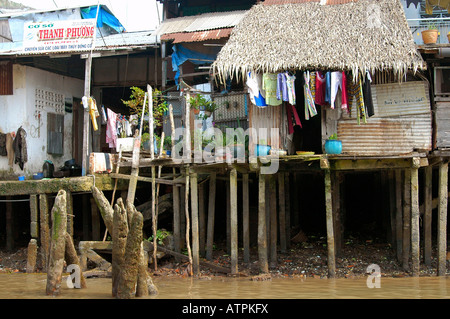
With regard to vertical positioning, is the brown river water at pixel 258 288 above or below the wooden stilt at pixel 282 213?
below

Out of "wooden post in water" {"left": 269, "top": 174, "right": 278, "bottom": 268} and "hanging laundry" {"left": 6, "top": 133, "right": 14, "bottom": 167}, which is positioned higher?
"hanging laundry" {"left": 6, "top": 133, "right": 14, "bottom": 167}

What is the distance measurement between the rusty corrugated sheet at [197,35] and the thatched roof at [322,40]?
77cm

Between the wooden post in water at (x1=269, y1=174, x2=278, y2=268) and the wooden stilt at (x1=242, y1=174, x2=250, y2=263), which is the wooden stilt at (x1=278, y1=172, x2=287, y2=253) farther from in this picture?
the wooden stilt at (x1=242, y1=174, x2=250, y2=263)

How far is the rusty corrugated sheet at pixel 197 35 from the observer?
53.0 ft

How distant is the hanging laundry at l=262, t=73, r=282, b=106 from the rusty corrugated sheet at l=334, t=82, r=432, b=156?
1.63 m

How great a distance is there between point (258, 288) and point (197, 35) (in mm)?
7258

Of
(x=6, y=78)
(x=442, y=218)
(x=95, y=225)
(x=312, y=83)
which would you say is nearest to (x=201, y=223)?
(x=95, y=225)

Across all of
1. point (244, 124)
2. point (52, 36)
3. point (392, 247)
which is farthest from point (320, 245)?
point (52, 36)

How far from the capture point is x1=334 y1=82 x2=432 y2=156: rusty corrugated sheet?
45.7 ft

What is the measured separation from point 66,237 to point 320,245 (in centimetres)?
714

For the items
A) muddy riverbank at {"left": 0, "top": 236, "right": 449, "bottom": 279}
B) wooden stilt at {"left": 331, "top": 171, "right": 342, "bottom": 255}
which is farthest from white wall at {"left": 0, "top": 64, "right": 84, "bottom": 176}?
wooden stilt at {"left": 331, "top": 171, "right": 342, "bottom": 255}

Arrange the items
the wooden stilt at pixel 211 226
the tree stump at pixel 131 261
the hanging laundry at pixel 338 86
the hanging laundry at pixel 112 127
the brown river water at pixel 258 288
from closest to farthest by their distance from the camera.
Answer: the tree stump at pixel 131 261 < the brown river water at pixel 258 288 < the hanging laundry at pixel 338 86 < the wooden stilt at pixel 211 226 < the hanging laundry at pixel 112 127

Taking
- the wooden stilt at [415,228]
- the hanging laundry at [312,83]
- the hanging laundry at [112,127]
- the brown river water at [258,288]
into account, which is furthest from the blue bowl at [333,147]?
the hanging laundry at [112,127]

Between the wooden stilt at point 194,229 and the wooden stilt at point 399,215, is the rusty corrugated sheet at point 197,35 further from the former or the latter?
the wooden stilt at point 399,215
